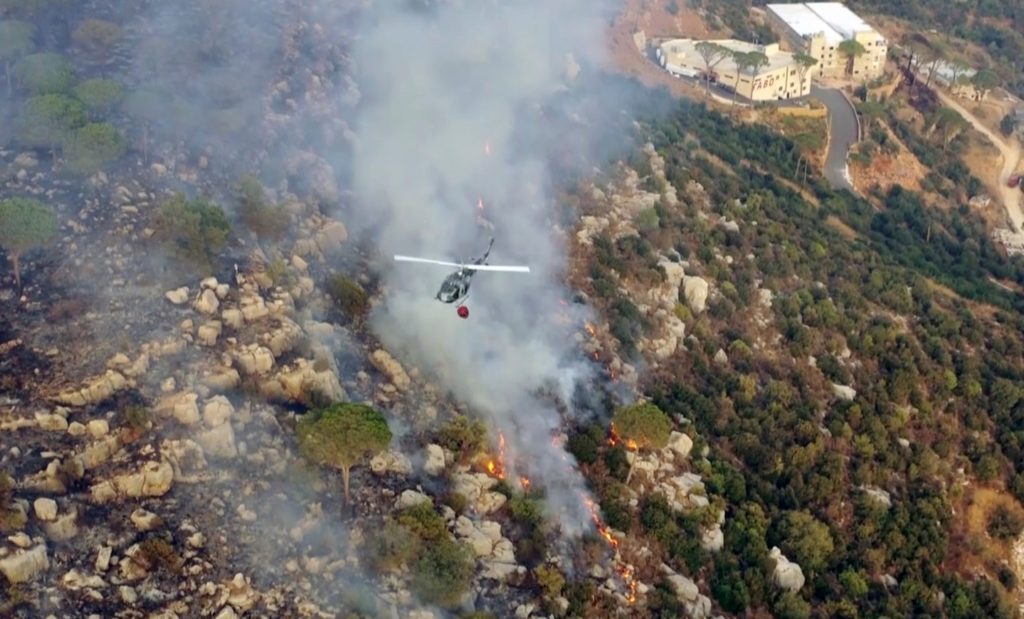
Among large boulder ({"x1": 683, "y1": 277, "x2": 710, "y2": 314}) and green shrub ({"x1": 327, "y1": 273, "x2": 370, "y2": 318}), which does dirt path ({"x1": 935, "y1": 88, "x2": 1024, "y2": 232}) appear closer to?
large boulder ({"x1": 683, "y1": 277, "x2": 710, "y2": 314})

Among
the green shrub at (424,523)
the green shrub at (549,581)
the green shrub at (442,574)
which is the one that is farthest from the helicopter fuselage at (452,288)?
the green shrub at (549,581)

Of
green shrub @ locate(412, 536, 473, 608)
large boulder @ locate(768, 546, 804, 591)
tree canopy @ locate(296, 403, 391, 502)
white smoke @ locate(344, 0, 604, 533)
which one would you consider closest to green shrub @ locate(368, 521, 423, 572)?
green shrub @ locate(412, 536, 473, 608)

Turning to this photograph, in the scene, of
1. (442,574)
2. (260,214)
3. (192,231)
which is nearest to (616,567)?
(442,574)

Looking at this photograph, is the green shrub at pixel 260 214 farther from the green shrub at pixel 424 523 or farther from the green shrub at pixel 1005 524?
the green shrub at pixel 1005 524

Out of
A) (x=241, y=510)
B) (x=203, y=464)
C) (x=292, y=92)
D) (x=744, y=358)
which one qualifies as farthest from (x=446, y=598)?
(x=292, y=92)

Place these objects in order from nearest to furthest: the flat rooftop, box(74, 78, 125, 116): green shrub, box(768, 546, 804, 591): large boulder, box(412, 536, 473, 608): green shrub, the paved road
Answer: box(412, 536, 473, 608): green shrub
box(768, 546, 804, 591): large boulder
box(74, 78, 125, 116): green shrub
the paved road
the flat rooftop
